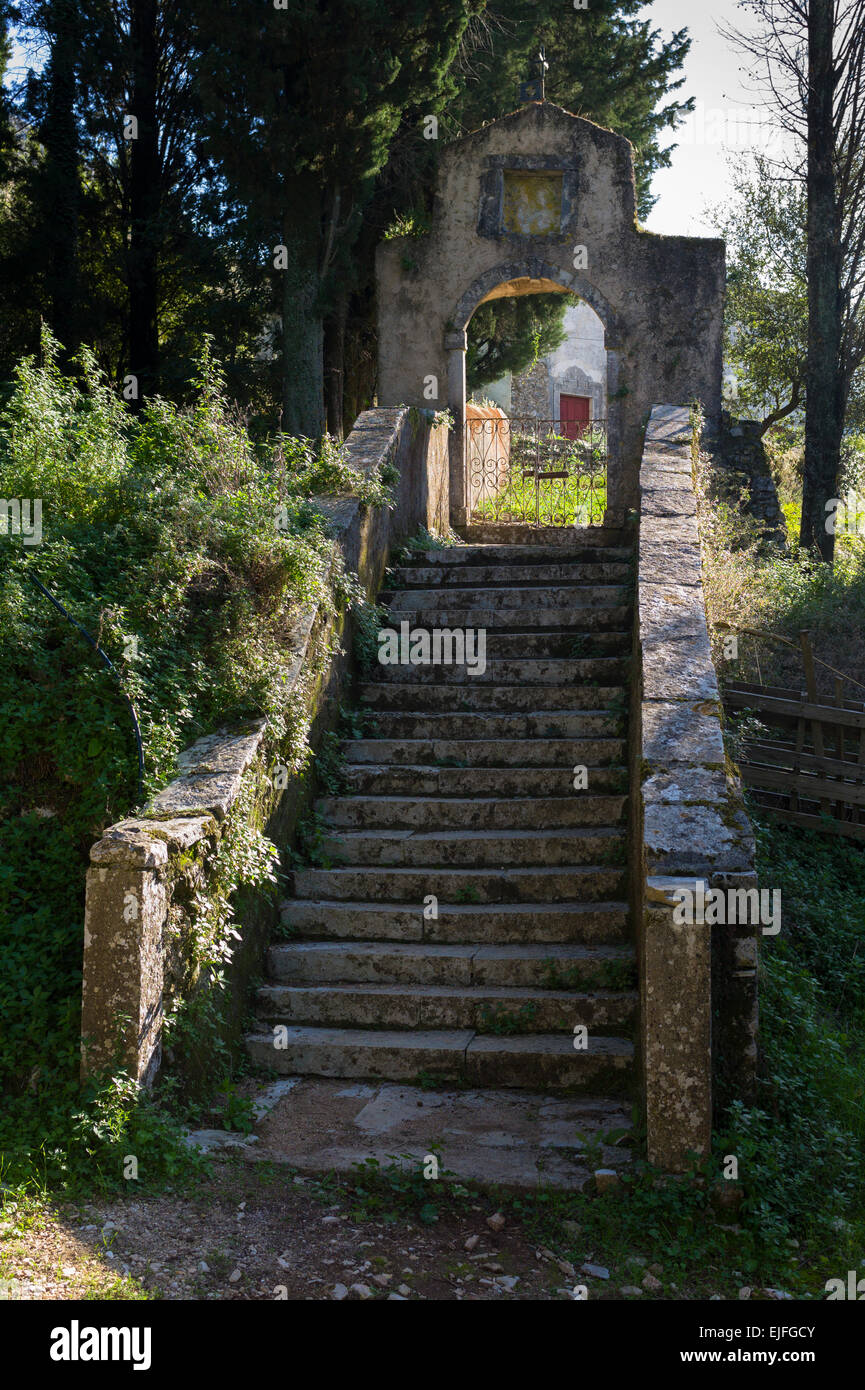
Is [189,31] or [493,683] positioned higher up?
[189,31]

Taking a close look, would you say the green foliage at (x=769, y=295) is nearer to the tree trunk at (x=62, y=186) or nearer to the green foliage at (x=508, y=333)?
the green foliage at (x=508, y=333)

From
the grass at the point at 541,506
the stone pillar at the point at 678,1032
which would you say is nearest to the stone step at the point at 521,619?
the stone pillar at the point at 678,1032

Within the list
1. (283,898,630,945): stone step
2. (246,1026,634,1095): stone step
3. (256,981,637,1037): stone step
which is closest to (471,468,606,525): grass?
(283,898,630,945): stone step

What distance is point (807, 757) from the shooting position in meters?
8.37

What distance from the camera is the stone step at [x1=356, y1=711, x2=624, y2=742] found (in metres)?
6.52

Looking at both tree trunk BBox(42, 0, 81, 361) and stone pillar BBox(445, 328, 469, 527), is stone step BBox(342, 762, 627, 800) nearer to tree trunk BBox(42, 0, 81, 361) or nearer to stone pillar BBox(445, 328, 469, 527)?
stone pillar BBox(445, 328, 469, 527)

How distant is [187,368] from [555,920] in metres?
9.65

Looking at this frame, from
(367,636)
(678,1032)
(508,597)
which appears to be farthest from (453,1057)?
(508,597)

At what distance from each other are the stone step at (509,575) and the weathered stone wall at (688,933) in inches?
108

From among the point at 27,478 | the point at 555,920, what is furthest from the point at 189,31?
the point at 555,920

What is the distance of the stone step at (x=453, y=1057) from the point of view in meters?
4.73

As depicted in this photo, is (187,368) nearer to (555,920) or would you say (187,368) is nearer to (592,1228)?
(555,920)

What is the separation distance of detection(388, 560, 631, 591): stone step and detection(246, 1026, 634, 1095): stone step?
3732 millimetres

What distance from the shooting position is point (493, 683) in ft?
23.3
